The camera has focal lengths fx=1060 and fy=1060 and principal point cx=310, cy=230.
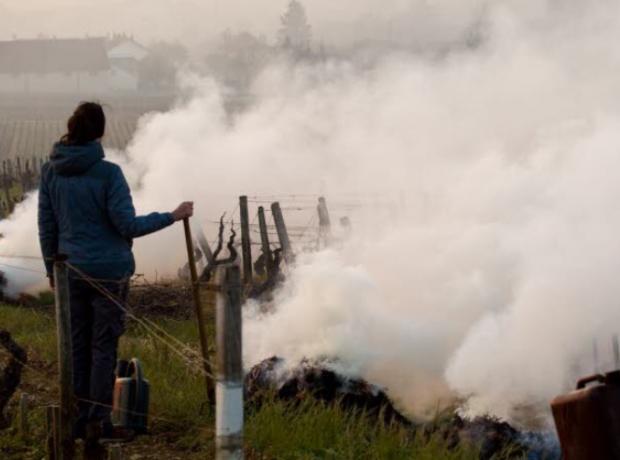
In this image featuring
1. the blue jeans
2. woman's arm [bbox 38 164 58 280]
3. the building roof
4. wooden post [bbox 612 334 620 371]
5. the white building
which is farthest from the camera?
the building roof

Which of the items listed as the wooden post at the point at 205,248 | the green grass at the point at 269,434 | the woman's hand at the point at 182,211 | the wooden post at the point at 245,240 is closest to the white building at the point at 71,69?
the wooden post at the point at 205,248

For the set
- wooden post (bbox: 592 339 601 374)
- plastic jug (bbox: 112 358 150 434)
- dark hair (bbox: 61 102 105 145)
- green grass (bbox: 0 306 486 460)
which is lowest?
green grass (bbox: 0 306 486 460)

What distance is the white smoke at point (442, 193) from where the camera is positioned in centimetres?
850

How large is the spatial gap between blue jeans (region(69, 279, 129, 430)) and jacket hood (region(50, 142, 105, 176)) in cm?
63

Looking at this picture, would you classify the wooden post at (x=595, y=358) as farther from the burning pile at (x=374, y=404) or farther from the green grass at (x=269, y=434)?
the green grass at (x=269, y=434)

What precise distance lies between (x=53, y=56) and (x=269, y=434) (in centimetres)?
7774

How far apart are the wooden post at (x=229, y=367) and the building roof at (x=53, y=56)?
74.9 meters

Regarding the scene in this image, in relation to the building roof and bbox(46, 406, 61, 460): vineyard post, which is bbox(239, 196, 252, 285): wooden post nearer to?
bbox(46, 406, 61, 460): vineyard post

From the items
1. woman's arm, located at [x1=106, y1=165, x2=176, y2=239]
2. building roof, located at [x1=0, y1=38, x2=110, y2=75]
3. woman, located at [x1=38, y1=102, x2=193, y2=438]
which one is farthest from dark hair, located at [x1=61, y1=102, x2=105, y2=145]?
building roof, located at [x1=0, y1=38, x2=110, y2=75]

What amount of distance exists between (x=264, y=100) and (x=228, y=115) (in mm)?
1814

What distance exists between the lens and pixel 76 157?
5906mm

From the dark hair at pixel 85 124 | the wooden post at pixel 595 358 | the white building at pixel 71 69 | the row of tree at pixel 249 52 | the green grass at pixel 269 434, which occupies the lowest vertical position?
the green grass at pixel 269 434

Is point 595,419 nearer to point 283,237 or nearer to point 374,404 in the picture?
point 374,404

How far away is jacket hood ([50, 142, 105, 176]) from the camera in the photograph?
19.4 feet
